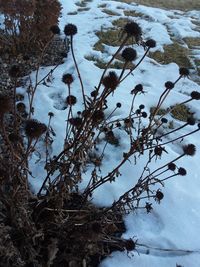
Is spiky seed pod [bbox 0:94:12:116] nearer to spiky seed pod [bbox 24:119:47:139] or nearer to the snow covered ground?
spiky seed pod [bbox 24:119:47:139]

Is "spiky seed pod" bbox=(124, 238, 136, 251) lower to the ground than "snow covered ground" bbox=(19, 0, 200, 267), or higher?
lower

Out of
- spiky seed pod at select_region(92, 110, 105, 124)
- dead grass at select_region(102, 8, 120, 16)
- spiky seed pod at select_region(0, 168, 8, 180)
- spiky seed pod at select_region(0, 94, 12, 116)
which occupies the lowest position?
spiky seed pod at select_region(0, 168, 8, 180)

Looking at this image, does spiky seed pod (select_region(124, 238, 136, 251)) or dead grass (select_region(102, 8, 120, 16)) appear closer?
spiky seed pod (select_region(124, 238, 136, 251))

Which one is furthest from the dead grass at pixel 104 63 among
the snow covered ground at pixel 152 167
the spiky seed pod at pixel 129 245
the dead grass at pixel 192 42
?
the spiky seed pod at pixel 129 245

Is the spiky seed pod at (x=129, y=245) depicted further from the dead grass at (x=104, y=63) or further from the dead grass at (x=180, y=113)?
the dead grass at (x=104, y=63)

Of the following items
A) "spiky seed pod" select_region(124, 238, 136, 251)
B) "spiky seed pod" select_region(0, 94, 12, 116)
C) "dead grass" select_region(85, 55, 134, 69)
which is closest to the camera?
"spiky seed pod" select_region(0, 94, 12, 116)

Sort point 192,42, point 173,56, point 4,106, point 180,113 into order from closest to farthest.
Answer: point 4,106 → point 180,113 → point 173,56 → point 192,42

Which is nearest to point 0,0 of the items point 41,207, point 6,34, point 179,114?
point 6,34

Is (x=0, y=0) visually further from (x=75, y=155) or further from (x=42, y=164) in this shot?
(x=75, y=155)

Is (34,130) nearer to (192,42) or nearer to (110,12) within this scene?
(192,42)

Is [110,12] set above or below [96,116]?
above

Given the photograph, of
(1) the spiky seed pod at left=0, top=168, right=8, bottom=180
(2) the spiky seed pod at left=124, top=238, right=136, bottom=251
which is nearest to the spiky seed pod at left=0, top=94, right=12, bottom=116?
(1) the spiky seed pod at left=0, top=168, right=8, bottom=180

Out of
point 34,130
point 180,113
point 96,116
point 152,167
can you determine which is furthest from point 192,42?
point 34,130

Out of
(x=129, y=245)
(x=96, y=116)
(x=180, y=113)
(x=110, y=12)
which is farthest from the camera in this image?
(x=110, y=12)
